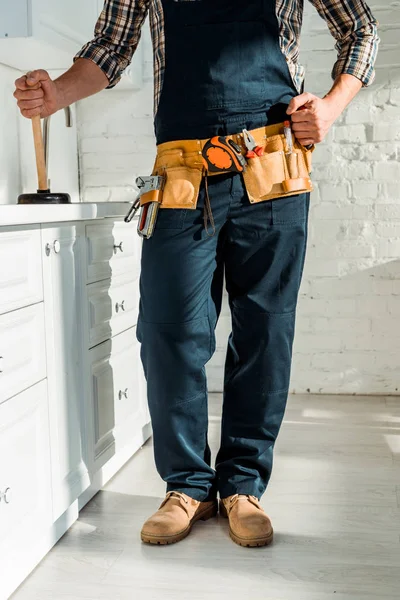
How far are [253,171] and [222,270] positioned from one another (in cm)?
28

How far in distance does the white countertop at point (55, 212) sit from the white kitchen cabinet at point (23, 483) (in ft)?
1.21

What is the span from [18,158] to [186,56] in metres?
1.24

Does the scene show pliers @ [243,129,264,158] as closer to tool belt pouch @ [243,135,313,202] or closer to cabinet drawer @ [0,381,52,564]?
tool belt pouch @ [243,135,313,202]

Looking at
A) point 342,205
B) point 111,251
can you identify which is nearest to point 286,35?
point 111,251

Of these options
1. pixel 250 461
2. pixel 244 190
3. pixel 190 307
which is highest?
pixel 244 190

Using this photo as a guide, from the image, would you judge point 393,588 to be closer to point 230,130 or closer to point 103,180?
point 230,130

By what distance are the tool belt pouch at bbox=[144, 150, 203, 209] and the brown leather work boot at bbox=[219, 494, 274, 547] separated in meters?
0.74

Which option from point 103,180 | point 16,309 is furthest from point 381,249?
point 16,309

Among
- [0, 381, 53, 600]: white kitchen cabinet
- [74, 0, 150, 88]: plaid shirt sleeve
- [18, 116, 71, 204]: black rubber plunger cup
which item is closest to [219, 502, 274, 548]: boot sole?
[0, 381, 53, 600]: white kitchen cabinet

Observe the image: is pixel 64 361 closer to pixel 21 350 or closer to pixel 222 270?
pixel 21 350

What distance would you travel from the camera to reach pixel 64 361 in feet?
6.24

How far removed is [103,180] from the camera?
3.41 meters

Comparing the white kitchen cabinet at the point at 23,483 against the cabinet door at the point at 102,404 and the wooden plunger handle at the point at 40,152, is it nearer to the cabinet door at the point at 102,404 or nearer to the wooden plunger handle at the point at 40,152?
the cabinet door at the point at 102,404

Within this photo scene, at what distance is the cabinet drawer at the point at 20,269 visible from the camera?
1574 mm
